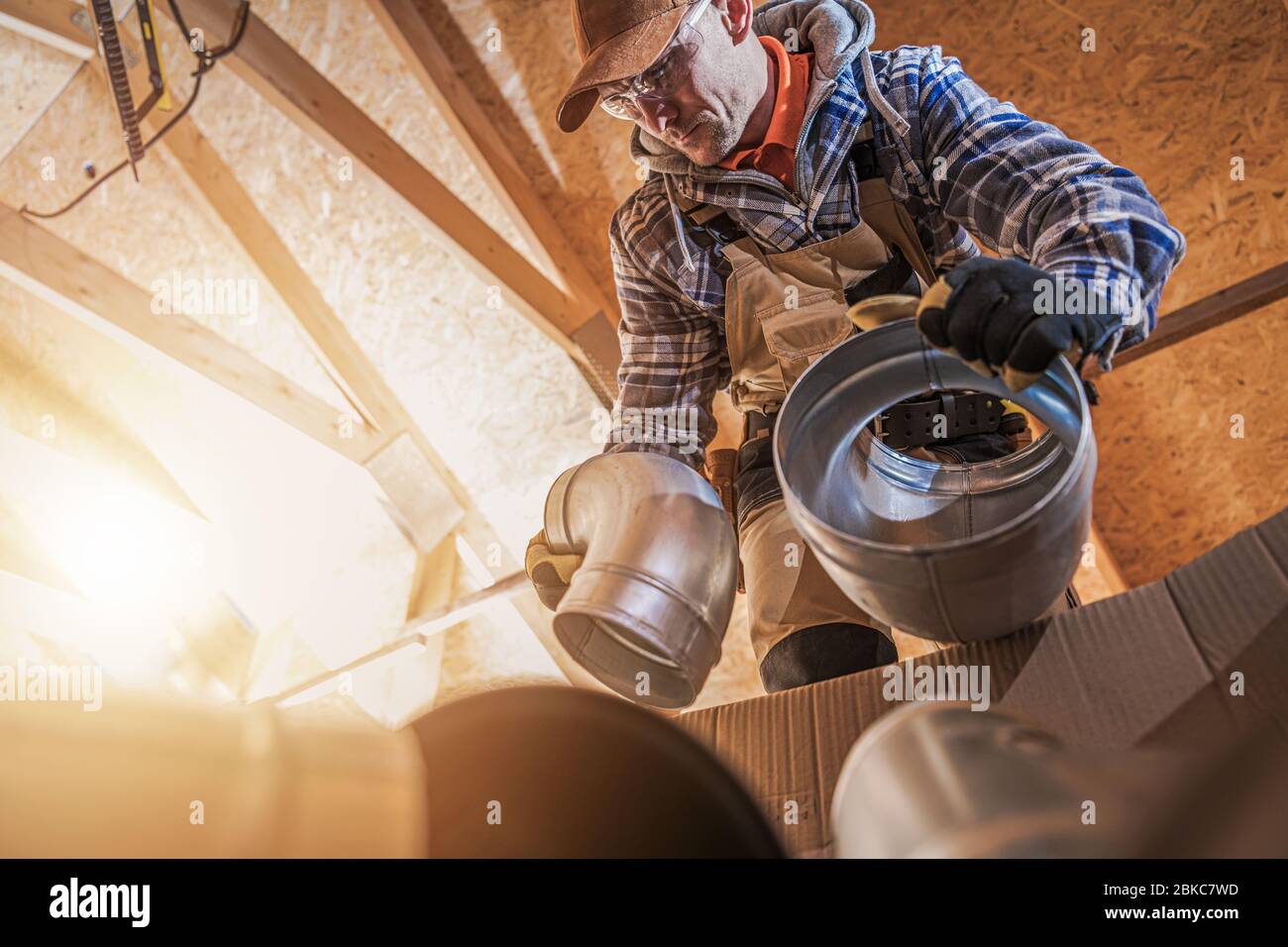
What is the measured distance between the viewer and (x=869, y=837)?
56 centimetres

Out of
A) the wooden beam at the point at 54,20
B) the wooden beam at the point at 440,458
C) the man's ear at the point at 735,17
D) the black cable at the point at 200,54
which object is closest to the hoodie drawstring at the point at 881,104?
the man's ear at the point at 735,17

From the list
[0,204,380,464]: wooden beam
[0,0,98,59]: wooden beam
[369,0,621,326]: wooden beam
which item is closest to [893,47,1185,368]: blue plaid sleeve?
[369,0,621,326]: wooden beam

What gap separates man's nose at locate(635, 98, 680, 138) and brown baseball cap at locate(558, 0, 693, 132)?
73 millimetres

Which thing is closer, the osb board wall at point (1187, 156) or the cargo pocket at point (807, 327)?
the cargo pocket at point (807, 327)

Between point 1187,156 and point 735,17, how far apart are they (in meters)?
1.58

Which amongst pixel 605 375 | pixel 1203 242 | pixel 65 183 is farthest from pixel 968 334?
pixel 65 183

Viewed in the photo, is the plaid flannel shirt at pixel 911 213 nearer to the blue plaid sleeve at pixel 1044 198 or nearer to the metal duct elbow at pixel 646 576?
the blue plaid sleeve at pixel 1044 198

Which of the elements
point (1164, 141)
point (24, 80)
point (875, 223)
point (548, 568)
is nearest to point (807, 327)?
point (875, 223)

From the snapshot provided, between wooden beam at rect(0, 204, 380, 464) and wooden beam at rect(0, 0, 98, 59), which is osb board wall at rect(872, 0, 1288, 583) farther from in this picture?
wooden beam at rect(0, 0, 98, 59)

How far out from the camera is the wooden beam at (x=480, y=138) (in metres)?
2.97

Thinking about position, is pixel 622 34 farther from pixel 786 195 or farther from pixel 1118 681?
pixel 1118 681

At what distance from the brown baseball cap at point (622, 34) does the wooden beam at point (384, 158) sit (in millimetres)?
1701

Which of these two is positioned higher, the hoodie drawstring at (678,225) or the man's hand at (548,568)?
the hoodie drawstring at (678,225)
